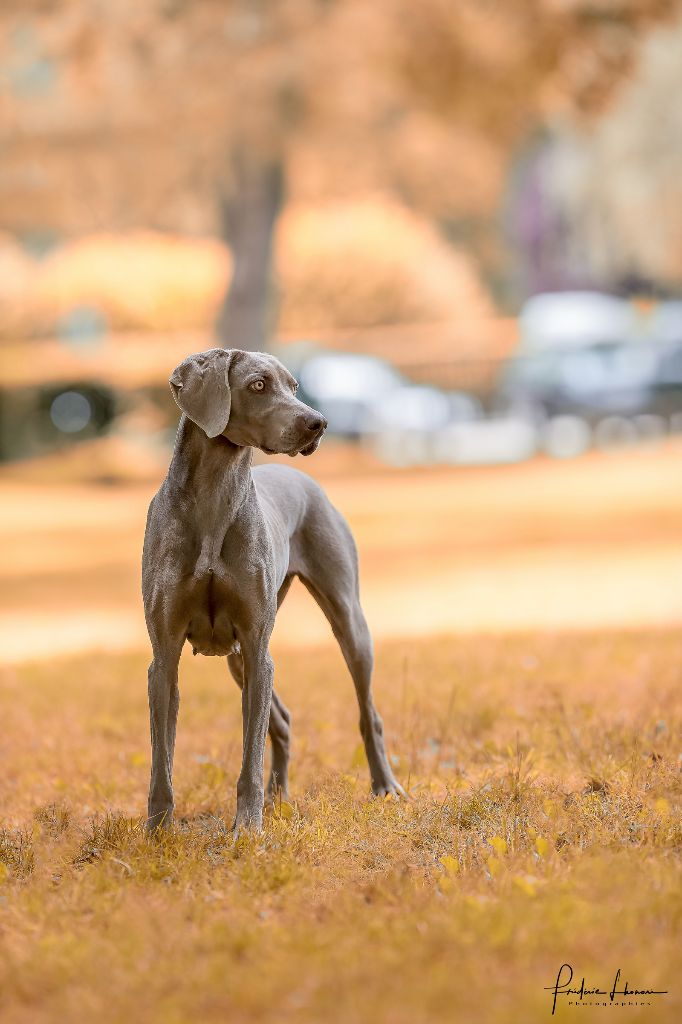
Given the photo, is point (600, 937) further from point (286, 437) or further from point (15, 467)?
point (15, 467)

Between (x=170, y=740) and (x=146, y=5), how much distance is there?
16.4 m

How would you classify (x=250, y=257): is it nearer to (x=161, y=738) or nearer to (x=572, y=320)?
(x=161, y=738)

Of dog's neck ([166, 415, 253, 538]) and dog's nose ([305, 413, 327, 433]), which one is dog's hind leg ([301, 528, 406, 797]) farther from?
dog's nose ([305, 413, 327, 433])

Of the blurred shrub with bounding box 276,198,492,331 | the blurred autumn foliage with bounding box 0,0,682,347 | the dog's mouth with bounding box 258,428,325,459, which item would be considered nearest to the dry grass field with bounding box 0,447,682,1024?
the dog's mouth with bounding box 258,428,325,459

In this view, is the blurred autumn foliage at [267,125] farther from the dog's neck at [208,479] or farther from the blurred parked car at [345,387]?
the dog's neck at [208,479]

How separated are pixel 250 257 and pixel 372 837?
1919 centimetres

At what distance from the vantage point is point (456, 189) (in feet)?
91.7

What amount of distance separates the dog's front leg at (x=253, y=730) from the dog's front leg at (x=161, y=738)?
0.24 meters

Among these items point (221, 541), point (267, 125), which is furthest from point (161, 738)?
point (267, 125)

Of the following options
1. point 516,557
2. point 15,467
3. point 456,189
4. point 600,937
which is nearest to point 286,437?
point 600,937

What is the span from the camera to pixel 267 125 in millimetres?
20000

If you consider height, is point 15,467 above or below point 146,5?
below

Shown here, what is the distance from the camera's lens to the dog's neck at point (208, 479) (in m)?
4.73

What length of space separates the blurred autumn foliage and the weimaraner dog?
13.5 metres
